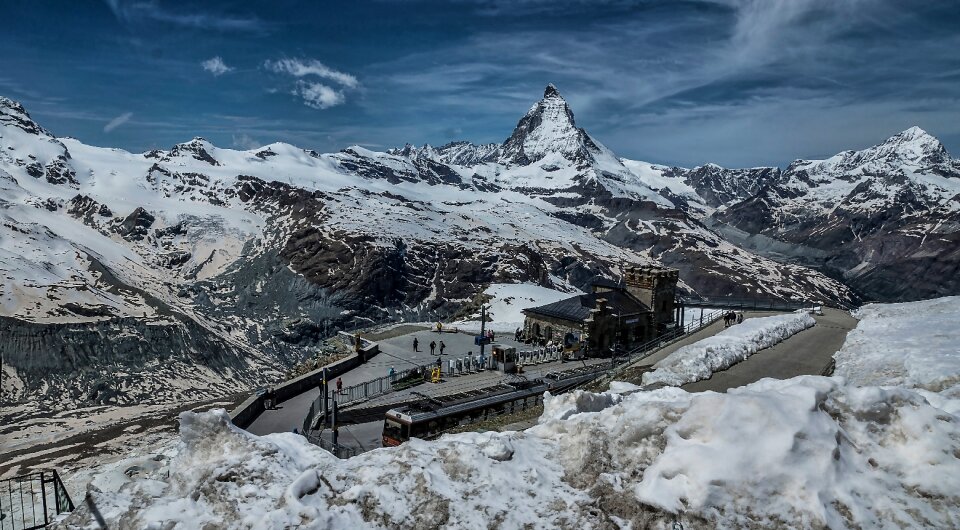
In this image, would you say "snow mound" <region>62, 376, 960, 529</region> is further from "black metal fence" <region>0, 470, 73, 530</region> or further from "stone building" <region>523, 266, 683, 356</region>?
"stone building" <region>523, 266, 683, 356</region>

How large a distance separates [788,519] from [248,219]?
159792 mm

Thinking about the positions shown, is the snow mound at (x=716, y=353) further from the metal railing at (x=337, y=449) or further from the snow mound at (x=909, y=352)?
the metal railing at (x=337, y=449)

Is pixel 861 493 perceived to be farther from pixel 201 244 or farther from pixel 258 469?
pixel 201 244

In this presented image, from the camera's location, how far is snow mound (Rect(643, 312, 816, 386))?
18703 millimetres

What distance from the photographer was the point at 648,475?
726cm

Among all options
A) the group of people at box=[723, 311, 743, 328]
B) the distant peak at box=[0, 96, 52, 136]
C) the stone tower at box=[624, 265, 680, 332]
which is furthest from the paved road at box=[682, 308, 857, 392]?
the distant peak at box=[0, 96, 52, 136]

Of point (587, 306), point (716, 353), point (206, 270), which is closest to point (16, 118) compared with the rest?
point (206, 270)

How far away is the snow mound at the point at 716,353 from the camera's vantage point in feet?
61.4

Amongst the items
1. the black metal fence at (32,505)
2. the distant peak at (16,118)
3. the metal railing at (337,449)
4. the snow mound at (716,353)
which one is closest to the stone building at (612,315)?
the snow mound at (716,353)

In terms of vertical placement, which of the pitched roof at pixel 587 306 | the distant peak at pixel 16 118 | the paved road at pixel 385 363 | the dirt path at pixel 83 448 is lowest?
the dirt path at pixel 83 448

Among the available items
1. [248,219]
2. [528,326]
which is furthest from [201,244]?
[528,326]

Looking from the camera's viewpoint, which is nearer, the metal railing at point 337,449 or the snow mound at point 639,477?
the snow mound at point 639,477

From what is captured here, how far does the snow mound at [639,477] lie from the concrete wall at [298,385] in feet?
43.0

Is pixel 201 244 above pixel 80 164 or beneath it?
beneath
